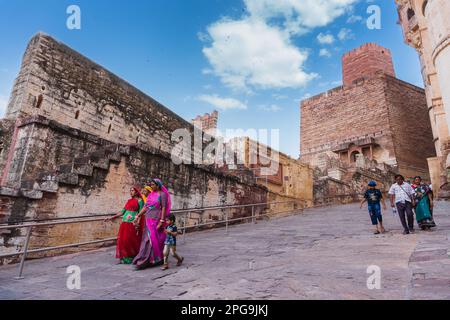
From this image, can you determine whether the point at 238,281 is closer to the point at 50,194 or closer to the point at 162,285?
the point at 162,285

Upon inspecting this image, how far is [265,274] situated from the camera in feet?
12.1

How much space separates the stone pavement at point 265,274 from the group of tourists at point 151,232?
245 mm

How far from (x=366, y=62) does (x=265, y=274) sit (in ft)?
126

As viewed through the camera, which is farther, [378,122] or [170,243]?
[378,122]

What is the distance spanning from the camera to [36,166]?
21.0 ft

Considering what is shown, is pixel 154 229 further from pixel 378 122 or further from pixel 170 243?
pixel 378 122

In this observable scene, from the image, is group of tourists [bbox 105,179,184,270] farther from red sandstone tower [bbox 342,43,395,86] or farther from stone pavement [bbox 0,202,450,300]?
red sandstone tower [bbox 342,43,395,86]

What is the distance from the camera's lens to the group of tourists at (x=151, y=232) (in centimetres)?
458

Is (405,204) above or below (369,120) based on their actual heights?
below

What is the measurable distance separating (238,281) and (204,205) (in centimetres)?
644

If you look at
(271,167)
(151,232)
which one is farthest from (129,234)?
(271,167)

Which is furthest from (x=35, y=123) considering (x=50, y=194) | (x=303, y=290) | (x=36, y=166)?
(x=303, y=290)

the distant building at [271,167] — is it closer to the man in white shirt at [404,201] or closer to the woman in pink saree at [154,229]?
the man in white shirt at [404,201]

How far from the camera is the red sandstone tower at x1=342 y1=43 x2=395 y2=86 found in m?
34.8
